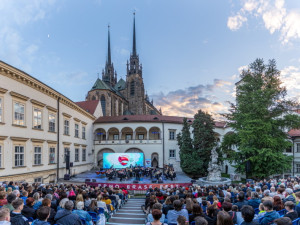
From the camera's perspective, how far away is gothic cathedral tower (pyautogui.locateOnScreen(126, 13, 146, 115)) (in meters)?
64.2

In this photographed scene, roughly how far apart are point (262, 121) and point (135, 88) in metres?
46.1

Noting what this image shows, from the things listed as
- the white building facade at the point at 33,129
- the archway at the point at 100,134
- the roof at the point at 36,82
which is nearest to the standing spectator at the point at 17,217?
the white building facade at the point at 33,129

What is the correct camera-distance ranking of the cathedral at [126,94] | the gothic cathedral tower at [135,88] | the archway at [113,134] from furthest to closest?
the gothic cathedral tower at [135,88] < the cathedral at [126,94] < the archway at [113,134]

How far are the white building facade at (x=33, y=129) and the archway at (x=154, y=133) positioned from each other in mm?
14149

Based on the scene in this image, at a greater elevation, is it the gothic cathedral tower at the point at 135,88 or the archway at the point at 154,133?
the gothic cathedral tower at the point at 135,88

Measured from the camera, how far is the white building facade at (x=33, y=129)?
1614 cm

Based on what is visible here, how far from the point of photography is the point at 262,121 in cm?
2267

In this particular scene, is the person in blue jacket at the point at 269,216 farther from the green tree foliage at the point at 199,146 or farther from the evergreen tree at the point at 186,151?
the evergreen tree at the point at 186,151

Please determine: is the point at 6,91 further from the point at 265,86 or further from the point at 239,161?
the point at 265,86

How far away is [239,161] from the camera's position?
24.3 m

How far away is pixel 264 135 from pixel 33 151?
22.5 m

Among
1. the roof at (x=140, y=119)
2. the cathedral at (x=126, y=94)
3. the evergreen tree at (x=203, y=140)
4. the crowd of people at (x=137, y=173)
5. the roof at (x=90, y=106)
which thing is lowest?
the crowd of people at (x=137, y=173)

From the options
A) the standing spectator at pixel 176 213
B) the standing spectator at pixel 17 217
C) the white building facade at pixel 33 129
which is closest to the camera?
the standing spectator at pixel 17 217

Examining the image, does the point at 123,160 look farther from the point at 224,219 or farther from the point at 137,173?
the point at 224,219
